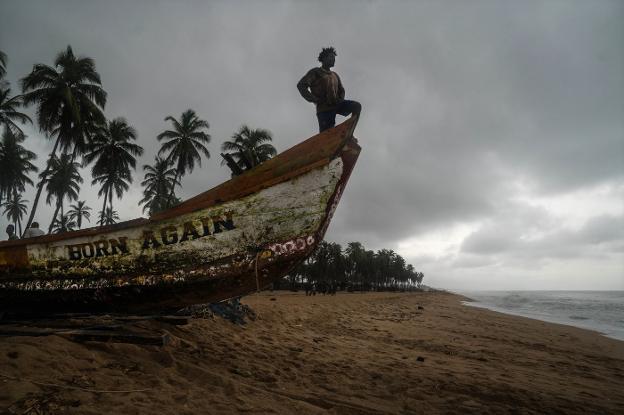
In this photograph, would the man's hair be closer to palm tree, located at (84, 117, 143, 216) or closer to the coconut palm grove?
the coconut palm grove

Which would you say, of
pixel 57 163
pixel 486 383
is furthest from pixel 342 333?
pixel 57 163

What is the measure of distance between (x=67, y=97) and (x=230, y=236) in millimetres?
20069

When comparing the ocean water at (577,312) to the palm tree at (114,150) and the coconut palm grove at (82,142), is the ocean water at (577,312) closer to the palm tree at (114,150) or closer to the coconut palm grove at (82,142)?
the coconut palm grove at (82,142)

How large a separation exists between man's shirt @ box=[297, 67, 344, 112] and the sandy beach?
3.46 m

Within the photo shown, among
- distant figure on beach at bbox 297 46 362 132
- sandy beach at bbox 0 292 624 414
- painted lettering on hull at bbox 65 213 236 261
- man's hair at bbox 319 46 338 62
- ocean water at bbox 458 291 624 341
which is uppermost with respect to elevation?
man's hair at bbox 319 46 338 62

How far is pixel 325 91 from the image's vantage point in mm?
4328

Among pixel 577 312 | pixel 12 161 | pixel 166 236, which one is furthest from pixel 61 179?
pixel 577 312

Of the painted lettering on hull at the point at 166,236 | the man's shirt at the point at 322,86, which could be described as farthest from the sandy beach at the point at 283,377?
the man's shirt at the point at 322,86

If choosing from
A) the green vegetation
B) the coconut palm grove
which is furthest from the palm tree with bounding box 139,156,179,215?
the green vegetation

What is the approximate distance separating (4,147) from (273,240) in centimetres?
3431

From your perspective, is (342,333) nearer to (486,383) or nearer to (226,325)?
(226,325)

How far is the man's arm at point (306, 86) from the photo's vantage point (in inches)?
171

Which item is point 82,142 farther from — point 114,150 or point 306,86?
point 306,86

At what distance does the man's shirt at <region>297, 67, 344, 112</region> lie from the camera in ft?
14.1
